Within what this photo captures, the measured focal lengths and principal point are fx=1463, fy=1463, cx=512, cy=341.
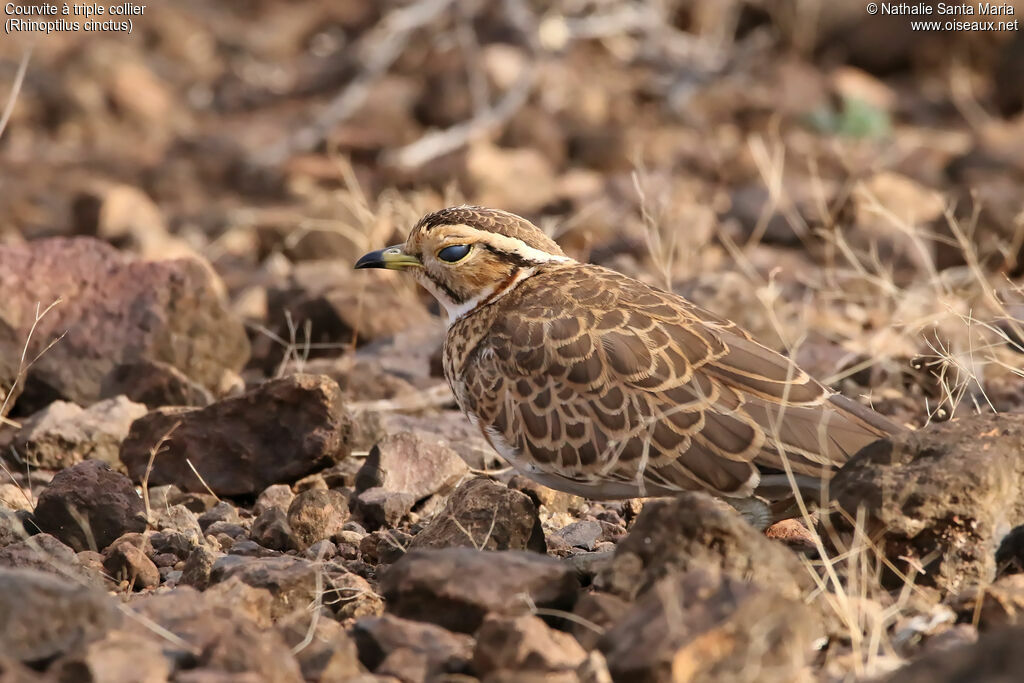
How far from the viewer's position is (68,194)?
465 inches

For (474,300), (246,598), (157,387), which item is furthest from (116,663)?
(157,387)

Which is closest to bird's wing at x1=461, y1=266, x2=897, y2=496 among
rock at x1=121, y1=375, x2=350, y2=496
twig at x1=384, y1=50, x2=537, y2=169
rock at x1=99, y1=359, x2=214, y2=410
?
rock at x1=121, y1=375, x2=350, y2=496

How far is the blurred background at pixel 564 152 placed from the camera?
328 inches

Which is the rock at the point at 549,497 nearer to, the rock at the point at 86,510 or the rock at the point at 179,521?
the rock at the point at 179,521

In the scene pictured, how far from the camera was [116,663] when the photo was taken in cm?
388

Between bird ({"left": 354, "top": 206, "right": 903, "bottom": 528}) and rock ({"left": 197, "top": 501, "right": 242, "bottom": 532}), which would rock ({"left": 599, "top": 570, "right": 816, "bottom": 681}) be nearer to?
bird ({"left": 354, "top": 206, "right": 903, "bottom": 528})

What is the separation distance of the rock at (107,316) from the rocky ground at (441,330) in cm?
2

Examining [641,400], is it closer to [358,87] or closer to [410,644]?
[410,644]

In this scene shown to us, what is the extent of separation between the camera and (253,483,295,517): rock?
6059mm

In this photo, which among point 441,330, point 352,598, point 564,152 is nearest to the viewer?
point 352,598

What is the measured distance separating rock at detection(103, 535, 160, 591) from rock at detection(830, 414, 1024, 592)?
237cm

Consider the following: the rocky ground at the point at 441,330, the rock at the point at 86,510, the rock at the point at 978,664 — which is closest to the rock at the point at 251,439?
the rocky ground at the point at 441,330

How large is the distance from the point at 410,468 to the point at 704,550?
7.18 feet

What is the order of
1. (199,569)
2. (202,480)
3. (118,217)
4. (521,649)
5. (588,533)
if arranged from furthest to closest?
1. (118,217)
2. (202,480)
3. (588,533)
4. (199,569)
5. (521,649)
